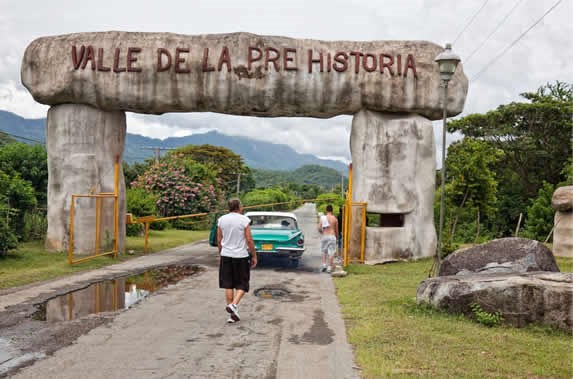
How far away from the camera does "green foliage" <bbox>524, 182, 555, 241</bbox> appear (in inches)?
852

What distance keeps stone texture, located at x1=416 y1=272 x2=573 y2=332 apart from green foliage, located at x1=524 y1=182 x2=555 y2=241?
627 inches

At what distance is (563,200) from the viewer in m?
15.3

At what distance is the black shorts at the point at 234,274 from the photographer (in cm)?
763

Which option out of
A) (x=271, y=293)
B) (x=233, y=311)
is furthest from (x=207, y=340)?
(x=271, y=293)

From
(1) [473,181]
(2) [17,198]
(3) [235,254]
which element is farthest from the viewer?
(2) [17,198]

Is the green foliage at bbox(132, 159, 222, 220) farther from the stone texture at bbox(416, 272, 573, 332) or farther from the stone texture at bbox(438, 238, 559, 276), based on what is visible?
the stone texture at bbox(416, 272, 573, 332)

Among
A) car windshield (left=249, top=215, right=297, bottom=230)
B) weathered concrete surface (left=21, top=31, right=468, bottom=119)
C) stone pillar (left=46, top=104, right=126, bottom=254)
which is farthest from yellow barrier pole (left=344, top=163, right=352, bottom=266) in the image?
stone pillar (left=46, top=104, right=126, bottom=254)

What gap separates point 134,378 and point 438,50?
12.4m

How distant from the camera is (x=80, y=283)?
1034 cm

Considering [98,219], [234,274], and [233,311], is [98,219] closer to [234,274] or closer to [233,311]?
[234,274]

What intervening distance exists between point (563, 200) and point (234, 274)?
1172 centimetres

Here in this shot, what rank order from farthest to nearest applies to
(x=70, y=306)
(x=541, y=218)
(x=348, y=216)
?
(x=541, y=218)
(x=348, y=216)
(x=70, y=306)

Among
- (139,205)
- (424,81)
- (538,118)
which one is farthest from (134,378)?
(538,118)

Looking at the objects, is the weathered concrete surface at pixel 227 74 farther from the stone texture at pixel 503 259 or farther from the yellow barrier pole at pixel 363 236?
Result: the stone texture at pixel 503 259
